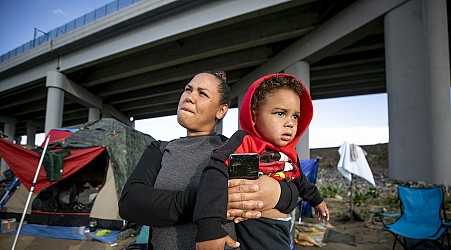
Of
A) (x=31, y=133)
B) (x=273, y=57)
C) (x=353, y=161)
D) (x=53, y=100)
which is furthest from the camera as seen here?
(x=31, y=133)

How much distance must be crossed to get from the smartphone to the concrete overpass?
154cm

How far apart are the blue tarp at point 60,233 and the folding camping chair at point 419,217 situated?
5.87 metres

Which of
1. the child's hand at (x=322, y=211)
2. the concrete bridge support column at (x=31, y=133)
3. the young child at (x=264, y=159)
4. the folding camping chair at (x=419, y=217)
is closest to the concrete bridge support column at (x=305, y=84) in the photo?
the folding camping chair at (x=419, y=217)

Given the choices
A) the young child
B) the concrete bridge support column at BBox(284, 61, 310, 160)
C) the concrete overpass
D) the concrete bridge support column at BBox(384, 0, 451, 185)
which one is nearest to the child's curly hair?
the young child

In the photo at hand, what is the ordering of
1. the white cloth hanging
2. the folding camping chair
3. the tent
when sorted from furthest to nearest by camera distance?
the white cloth hanging, the tent, the folding camping chair

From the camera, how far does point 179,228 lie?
1163mm

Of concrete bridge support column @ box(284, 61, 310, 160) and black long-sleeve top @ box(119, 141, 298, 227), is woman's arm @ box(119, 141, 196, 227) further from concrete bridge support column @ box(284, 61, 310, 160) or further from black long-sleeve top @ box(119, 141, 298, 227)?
concrete bridge support column @ box(284, 61, 310, 160)

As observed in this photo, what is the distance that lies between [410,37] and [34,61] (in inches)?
784

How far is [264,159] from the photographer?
137cm

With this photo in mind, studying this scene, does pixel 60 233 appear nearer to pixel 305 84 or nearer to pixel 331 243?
pixel 331 243

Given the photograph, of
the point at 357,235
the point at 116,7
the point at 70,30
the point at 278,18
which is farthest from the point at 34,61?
the point at 357,235

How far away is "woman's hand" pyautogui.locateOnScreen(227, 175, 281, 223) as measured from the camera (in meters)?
1.12

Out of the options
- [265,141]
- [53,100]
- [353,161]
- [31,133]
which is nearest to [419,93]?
[353,161]

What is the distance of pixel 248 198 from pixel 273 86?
68 cm
